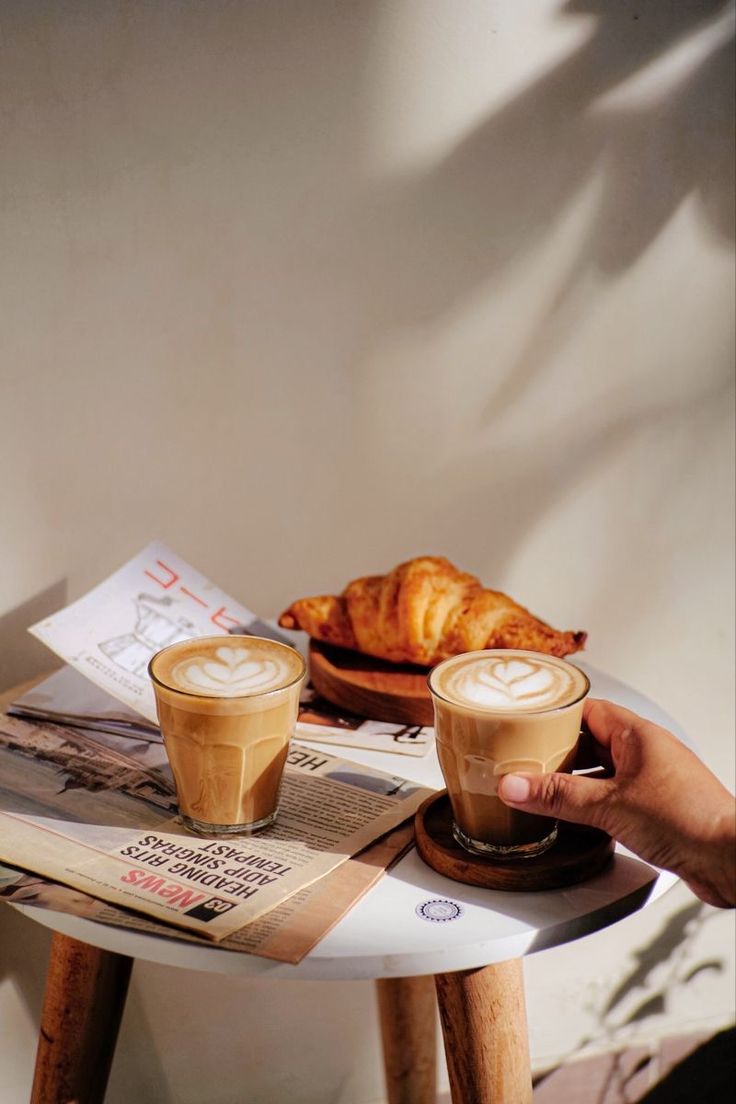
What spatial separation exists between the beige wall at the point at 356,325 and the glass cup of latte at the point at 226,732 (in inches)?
16.8

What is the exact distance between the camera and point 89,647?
0.96 meters

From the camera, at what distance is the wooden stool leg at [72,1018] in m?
0.90

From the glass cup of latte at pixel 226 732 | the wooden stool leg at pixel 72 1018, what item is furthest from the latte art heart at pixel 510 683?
the wooden stool leg at pixel 72 1018

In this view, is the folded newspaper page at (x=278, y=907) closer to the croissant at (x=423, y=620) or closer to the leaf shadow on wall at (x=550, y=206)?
the croissant at (x=423, y=620)

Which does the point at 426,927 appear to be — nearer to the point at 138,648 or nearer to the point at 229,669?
the point at 229,669

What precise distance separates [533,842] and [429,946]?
121mm

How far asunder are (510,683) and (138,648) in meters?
0.40

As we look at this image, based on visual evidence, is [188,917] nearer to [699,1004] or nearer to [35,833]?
[35,833]

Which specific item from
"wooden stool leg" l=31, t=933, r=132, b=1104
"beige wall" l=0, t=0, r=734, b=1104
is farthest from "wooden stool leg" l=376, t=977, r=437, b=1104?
"wooden stool leg" l=31, t=933, r=132, b=1104

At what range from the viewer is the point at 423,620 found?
96cm

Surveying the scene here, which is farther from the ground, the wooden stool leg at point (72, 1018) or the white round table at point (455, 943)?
the white round table at point (455, 943)

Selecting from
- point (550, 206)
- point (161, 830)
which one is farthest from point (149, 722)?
point (550, 206)

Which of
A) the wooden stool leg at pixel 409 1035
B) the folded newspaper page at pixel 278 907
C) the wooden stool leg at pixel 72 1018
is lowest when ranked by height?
the wooden stool leg at pixel 409 1035

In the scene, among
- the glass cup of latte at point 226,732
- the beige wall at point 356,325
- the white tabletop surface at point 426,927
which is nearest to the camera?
the white tabletop surface at point 426,927
